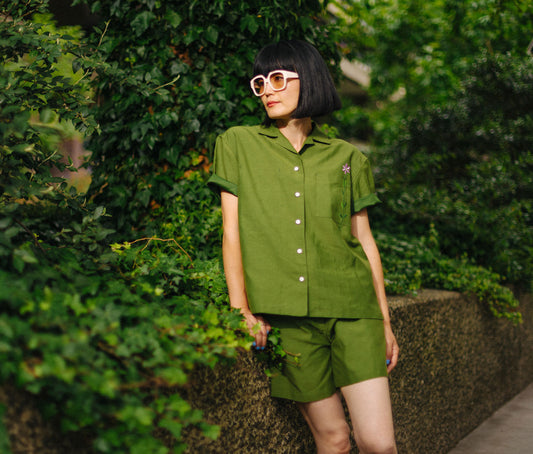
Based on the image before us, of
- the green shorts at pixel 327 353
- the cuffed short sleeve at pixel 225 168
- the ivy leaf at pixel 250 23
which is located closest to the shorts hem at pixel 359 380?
the green shorts at pixel 327 353

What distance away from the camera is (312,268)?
2152 mm

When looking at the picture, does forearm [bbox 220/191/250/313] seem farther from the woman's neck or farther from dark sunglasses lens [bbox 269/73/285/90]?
dark sunglasses lens [bbox 269/73/285/90]

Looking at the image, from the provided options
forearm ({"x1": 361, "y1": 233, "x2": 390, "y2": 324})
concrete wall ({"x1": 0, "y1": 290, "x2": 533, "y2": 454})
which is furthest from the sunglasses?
concrete wall ({"x1": 0, "y1": 290, "x2": 533, "y2": 454})

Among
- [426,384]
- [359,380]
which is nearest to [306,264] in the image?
[359,380]

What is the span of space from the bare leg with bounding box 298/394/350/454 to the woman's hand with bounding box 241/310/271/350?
0.35 metres

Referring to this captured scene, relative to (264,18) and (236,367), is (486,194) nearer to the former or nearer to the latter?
(264,18)

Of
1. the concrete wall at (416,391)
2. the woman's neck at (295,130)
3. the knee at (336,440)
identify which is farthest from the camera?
the woman's neck at (295,130)

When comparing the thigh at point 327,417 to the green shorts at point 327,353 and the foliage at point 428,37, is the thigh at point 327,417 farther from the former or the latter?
the foliage at point 428,37

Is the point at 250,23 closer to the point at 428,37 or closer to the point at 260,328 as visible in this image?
the point at 260,328

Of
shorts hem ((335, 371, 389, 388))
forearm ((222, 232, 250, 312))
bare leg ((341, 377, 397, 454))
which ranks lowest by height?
bare leg ((341, 377, 397, 454))

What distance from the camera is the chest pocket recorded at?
7.25ft

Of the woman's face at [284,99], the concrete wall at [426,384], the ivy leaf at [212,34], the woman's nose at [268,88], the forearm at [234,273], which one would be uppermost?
the ivy leaf at [212,34]

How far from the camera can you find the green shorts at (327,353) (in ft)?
6.97

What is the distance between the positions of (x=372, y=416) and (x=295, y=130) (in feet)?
4.20
